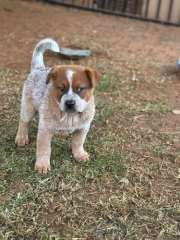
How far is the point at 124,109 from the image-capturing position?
6.29m

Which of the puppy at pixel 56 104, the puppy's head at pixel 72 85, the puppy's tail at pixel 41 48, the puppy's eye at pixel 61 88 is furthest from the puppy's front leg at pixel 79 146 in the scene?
the puppy's tail at pixel 41 48

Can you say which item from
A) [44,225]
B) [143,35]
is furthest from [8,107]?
[143,35]

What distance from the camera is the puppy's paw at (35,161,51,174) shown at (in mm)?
4758

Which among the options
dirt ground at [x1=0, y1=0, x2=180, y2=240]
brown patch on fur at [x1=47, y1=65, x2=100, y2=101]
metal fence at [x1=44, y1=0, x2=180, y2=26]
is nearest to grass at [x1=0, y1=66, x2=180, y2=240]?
dirt ground at [x1=0, y1=0, x2=180, y2=240]

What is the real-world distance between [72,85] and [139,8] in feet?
24.8

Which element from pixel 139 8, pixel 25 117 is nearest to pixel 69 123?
pixel 25 117

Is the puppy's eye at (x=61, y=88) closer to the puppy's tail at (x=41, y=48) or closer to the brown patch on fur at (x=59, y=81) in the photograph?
the brown patch on fur at (x=59, y=81)

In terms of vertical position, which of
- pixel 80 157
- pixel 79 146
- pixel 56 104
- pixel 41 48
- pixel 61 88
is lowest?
pixel 80 157

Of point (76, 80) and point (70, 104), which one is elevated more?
point (76, 80)

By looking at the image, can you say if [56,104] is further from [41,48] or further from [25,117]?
[41,48]

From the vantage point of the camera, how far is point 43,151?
4.72 m

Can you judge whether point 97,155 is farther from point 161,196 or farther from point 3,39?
point 3,39

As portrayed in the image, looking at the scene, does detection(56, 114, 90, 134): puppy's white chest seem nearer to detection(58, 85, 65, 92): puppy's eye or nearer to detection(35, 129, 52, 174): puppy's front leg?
detection(35, 129, 52, 174): puppy's front leg

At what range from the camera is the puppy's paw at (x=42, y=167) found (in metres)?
4.76
